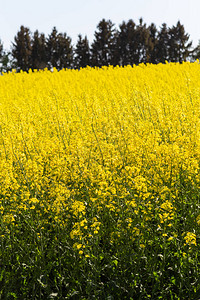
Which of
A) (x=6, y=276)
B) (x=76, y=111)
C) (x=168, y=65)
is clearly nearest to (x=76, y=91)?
(x=76, y=111)

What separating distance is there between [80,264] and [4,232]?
0.99m

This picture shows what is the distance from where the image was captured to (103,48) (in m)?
35.7

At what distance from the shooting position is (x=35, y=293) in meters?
3.27

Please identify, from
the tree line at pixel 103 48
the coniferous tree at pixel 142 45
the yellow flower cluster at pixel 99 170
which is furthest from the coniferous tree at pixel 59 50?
the yellow flower cluster at pixel 99 170

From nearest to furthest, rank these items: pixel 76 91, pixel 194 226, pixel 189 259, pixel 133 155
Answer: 1. pixel 189 259
2. pixel 194 226
3. pixel 133 155
4. pixel 76 91

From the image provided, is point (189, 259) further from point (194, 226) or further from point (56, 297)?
point (56, 297)

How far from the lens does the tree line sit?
34219 millimetres

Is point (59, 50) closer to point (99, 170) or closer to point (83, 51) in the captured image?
point (83, 51)

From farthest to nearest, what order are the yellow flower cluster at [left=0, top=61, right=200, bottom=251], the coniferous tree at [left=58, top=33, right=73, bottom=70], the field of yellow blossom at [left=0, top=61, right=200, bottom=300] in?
the coniferous tree at [left=58, top=33, right=73, bottom=70], the yellow flower cluster at [left=0, top=61, right=200, bottom=251], the field of yellow blossom at [left=0, top=61, right=200, bottom=300]

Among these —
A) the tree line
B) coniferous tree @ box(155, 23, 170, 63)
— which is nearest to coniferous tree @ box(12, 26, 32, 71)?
the tree line

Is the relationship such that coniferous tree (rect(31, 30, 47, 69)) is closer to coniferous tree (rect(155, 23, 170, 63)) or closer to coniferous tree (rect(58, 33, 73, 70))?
coniferous tree (rect(58, 33, 73, 70))

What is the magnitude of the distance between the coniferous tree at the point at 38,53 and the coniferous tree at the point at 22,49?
406mm

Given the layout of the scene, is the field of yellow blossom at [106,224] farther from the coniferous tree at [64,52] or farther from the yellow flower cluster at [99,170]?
the coniferous tree at [64,52]

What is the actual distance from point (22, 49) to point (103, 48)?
312 inches
